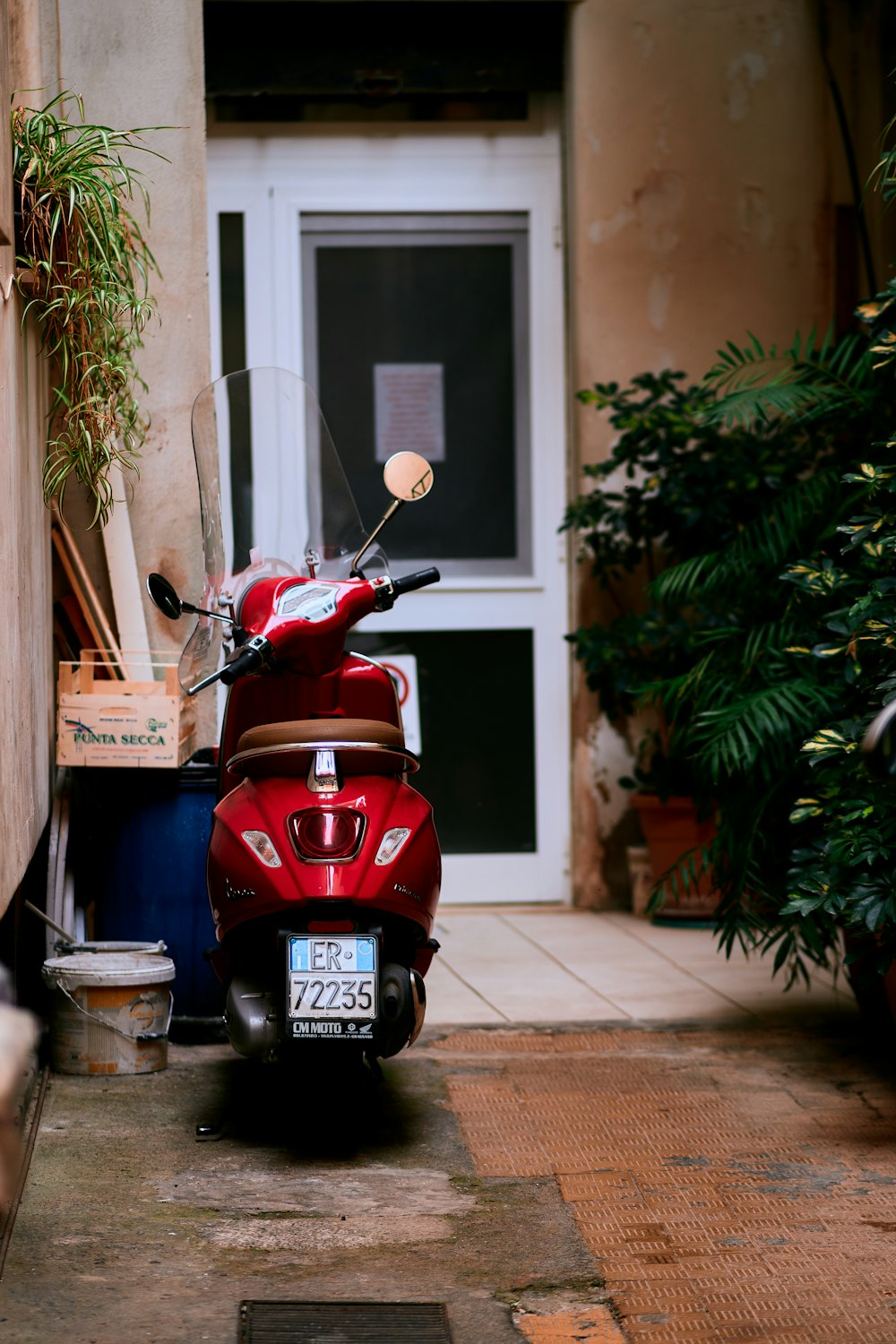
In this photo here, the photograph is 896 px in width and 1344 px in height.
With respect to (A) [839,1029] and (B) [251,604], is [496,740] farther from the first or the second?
(B) [251,604]

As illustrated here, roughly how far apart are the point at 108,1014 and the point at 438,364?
10.7ft

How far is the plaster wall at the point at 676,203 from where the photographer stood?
239 inches

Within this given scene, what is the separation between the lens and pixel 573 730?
6223 mm

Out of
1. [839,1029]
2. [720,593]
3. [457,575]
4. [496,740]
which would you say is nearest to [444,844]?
[496,740]

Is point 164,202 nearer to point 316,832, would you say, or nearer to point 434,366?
point 434,366

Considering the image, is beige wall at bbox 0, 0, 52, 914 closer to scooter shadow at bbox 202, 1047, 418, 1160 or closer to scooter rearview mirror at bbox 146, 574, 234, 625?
scooter rearview mirror at bbox 146, 574, 234, 625

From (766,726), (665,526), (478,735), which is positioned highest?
(665,526)

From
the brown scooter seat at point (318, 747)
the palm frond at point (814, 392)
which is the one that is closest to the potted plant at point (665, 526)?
the palm frond at point (814, 392)

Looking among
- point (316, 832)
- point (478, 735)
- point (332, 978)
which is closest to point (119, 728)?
point (316, 832)

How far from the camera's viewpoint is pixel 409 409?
6.23 metres

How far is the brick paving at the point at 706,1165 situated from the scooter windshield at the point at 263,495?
1.32 metres

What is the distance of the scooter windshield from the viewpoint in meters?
4.09

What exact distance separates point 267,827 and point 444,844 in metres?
3.07

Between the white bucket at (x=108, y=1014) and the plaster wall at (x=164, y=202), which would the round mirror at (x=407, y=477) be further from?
the white bucket at (x=108, y=1014)
